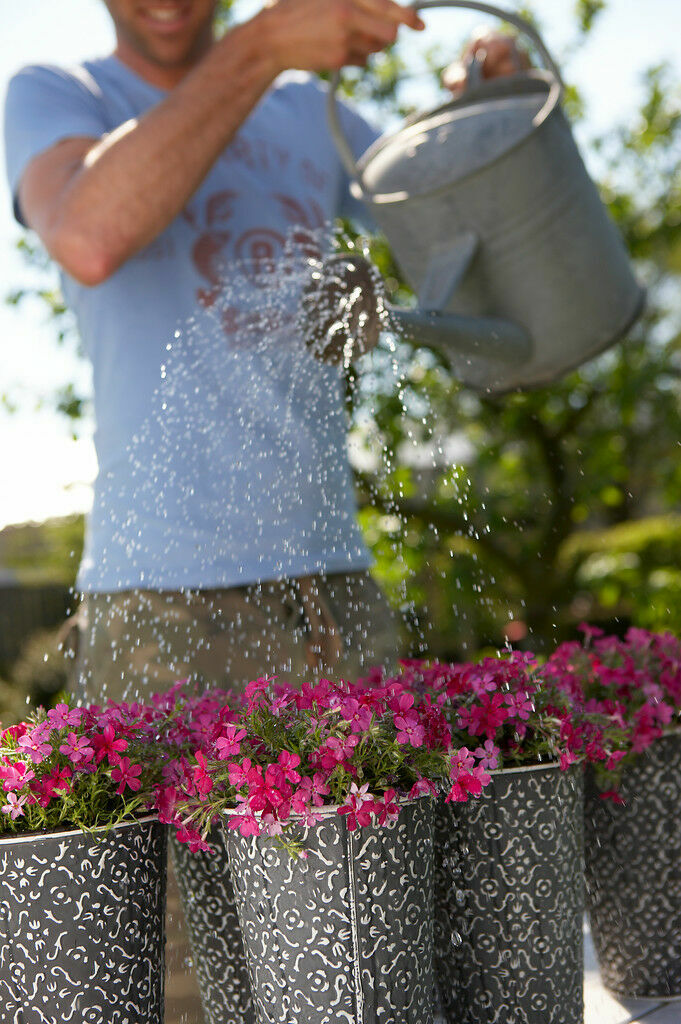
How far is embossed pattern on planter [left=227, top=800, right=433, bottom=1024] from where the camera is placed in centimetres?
97

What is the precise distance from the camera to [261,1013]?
103cm

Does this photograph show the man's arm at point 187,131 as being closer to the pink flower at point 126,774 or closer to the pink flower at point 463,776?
the pink flower at point 126,774

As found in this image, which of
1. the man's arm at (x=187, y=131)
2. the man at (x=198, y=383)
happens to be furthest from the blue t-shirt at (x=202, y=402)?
the man's arm at (x=187, y=131)

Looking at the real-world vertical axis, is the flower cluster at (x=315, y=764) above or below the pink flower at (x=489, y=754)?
above

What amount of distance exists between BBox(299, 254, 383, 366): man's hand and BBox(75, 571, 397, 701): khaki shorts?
36cm

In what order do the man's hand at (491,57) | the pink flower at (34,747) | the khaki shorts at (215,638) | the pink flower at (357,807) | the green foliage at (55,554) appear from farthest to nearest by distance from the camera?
the green foliage at (55,554), the man's hand at (491,57), the khaki shorts at (215,638), the pink flower at (34,747), the pink flower at (357,807)

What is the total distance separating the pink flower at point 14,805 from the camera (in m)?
1.02

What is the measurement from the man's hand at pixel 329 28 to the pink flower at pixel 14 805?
41.2 inches

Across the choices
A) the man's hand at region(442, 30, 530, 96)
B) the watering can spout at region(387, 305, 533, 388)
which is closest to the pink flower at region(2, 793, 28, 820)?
the watering can spout at region(387, 305, 533, 388)

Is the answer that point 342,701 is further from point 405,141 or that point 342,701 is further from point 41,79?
point 41,79

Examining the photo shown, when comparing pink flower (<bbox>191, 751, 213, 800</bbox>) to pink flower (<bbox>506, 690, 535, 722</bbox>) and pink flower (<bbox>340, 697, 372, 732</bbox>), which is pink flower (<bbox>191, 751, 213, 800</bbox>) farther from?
pink flower (<bbox>506, 690, 535, 722</bbox>)

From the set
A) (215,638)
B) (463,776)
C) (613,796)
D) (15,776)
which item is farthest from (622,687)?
(15,776)

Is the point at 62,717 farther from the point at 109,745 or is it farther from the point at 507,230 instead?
A: the point at 507,230

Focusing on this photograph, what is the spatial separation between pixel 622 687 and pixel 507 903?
1.30 ft
